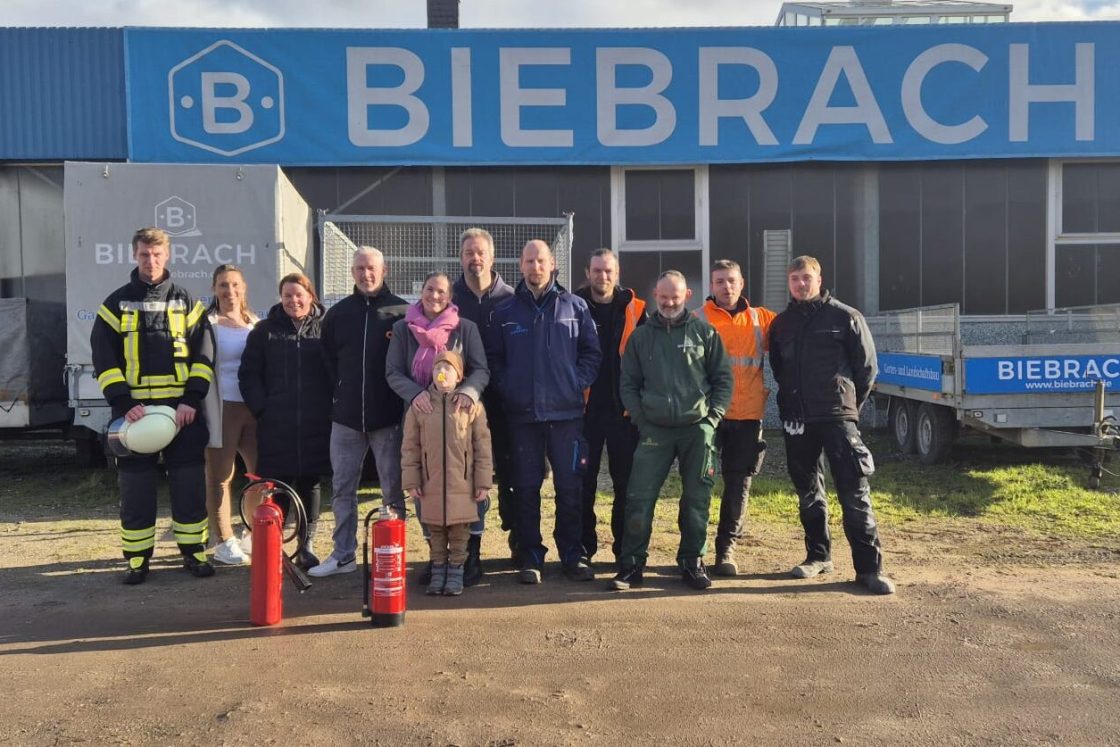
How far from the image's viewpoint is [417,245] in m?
10.7

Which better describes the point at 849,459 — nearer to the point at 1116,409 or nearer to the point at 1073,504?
the point at 1073,504

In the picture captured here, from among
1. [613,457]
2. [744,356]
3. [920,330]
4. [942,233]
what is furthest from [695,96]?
[613,457]

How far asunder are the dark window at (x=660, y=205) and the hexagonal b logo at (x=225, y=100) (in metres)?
5.60

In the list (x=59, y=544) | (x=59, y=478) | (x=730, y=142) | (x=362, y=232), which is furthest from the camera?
(x=730, y=142)

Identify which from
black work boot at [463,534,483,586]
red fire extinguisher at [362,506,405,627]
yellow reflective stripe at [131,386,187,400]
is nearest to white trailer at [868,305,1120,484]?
black work boot at [463,534,483,586]

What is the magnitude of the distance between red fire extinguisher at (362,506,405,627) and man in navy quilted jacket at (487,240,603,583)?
3.40 feet

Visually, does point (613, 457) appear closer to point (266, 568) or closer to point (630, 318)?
point (630, 318)

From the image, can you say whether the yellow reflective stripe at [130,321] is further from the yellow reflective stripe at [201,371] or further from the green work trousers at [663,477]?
the green work trousers at [663,477]

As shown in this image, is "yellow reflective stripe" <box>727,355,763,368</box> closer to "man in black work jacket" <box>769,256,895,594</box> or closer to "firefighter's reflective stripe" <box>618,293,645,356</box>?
"man in black work jacket" <box>769,256,895,594</box>

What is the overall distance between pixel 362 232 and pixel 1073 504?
8725 mm

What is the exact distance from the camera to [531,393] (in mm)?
5277

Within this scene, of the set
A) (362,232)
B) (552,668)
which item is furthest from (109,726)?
(362,232)

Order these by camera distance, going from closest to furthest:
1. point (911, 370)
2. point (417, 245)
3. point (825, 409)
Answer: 1. point (825, 409)
2. point (911, 370)
3. point (417, 245)

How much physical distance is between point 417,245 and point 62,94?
22.7 feet
